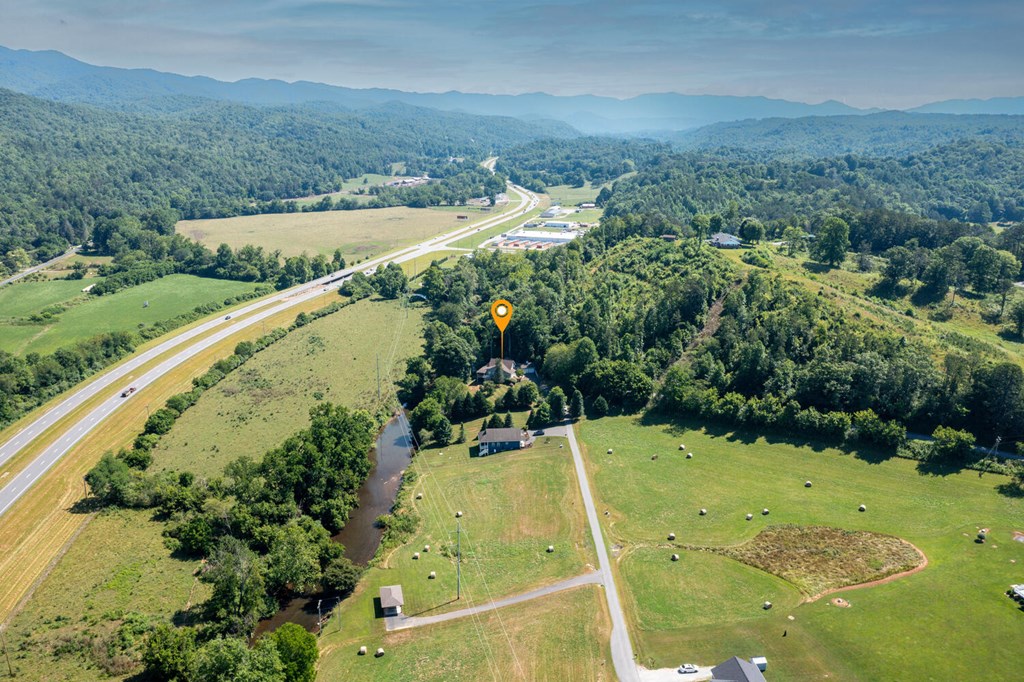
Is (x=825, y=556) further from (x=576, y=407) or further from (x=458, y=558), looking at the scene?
(x=576, y=407)

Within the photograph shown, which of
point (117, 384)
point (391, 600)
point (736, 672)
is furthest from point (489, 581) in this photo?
point (117, 384)

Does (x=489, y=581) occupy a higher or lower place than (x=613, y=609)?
lower

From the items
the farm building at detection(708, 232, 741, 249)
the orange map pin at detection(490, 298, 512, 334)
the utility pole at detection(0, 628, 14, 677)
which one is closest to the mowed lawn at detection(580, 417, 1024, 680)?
the orange map pin at detection(490, 298, 512, 334)

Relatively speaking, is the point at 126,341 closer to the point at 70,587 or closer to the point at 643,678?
the point at 70,587

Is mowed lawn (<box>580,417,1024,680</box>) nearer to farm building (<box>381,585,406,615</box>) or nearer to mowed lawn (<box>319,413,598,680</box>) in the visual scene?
mowed lawn (<box>319,413,598,680</box>)

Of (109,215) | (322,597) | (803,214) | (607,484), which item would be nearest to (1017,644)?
(607,484)

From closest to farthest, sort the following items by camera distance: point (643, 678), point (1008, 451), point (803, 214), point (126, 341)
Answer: point (643, 678), point (1008, 451), point (126, 341), point (803, 214)

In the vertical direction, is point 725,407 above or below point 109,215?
below
